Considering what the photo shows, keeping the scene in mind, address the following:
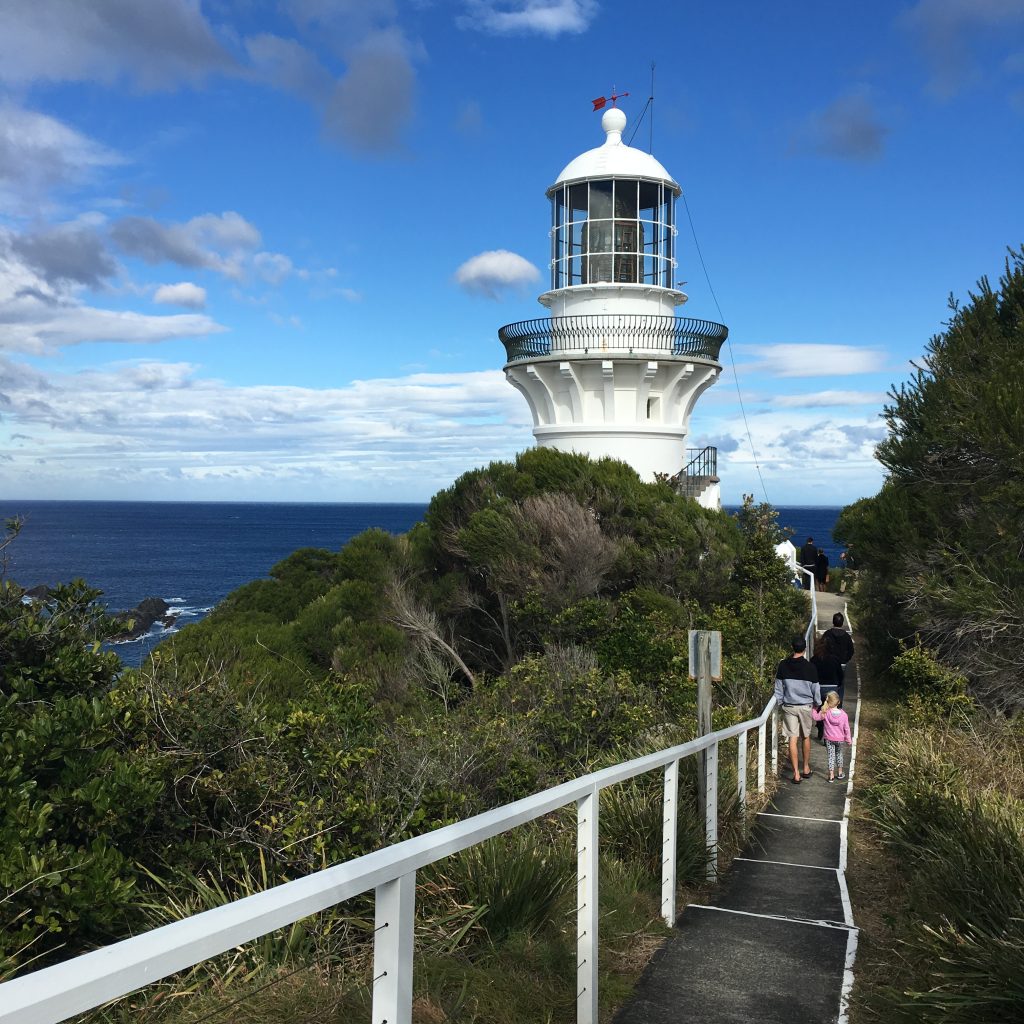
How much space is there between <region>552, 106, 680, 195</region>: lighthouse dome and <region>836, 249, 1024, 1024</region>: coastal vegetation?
26.6 feet

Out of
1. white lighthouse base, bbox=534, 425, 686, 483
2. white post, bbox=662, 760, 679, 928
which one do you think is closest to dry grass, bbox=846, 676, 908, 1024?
white post, bbox=662, 760, 679, 928

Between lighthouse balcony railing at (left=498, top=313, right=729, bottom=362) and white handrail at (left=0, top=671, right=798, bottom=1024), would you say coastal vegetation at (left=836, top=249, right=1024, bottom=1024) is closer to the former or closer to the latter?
white handrail at (left=0, top=671, right=798, bottom=1024)

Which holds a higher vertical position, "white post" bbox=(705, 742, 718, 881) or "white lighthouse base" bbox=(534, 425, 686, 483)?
"white lighthouse base" bbox=(534, 425, 686, 483)

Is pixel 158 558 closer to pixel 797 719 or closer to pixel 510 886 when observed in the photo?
pixel 797 719

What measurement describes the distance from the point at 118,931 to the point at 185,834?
1055 millimetres

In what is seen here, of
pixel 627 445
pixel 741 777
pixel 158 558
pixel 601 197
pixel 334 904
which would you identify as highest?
pixel 601 197

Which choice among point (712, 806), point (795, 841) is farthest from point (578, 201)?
point (712, 806)

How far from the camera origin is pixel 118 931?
486 cm

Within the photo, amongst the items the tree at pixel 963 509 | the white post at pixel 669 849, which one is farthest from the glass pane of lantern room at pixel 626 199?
the white post at pixel 669 849

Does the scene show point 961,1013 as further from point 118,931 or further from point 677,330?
point 677,330

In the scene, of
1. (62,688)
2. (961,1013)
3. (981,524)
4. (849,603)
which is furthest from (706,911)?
(849,603)

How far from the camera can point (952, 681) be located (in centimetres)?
1401

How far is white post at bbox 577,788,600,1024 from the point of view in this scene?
3818 millimetres

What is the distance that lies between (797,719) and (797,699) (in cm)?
21
